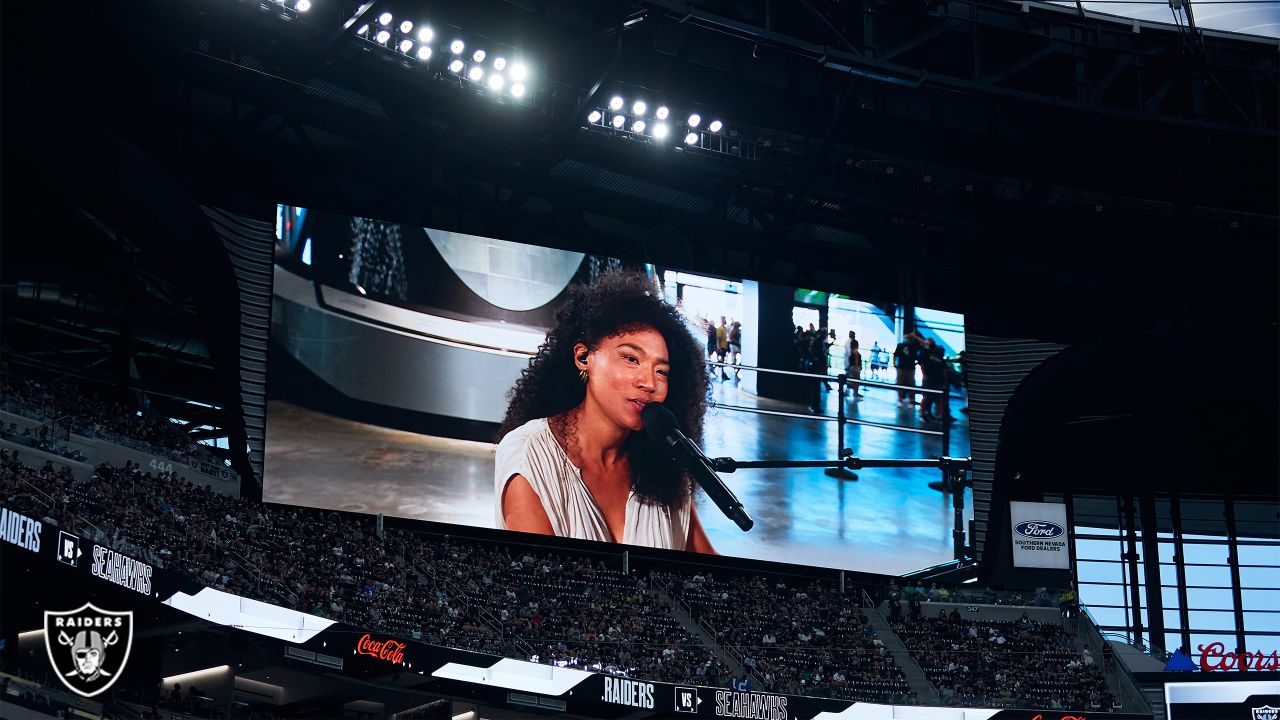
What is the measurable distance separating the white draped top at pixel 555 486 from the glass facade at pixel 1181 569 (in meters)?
13.6

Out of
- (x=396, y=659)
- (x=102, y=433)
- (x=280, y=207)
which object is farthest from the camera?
(x=280, y=207)

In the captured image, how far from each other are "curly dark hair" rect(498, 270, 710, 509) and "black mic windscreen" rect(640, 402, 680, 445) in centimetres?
17

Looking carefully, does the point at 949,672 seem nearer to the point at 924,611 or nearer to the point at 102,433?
the point at 924,611

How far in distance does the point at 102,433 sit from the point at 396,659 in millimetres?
7886

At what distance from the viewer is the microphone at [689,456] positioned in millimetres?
28719

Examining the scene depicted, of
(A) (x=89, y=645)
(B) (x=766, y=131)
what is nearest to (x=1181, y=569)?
(B) (x=766, y=131)

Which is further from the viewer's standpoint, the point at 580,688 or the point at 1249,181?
the point at 1249,181

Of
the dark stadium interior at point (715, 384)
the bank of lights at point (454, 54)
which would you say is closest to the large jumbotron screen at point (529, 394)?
the dark stadium interior at point (715, 384)

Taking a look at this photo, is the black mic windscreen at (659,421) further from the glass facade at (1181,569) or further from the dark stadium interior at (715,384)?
the glass facade at (1181,569)

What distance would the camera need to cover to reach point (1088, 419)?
117ft

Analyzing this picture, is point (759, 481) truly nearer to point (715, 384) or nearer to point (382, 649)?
point (715, 384)

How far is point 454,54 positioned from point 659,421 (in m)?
8.89

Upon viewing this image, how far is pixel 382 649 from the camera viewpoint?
21.8 m

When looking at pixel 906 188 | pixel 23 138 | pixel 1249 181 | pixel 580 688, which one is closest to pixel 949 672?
pixel 580 688
